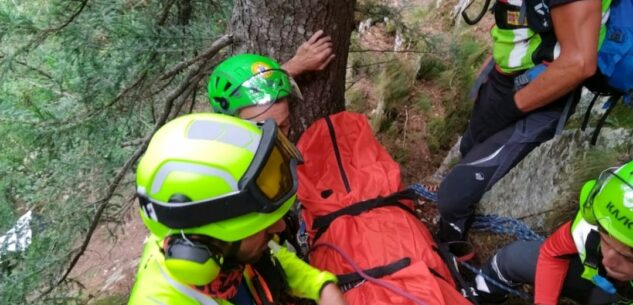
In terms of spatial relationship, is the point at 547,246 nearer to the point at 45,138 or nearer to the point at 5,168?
the point at 45,138

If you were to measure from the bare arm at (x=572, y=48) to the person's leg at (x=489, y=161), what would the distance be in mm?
225

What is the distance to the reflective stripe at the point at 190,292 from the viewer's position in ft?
5.56

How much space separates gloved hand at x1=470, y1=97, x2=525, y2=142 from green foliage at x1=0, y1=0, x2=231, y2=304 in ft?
5.64

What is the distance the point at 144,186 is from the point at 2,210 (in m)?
2.90

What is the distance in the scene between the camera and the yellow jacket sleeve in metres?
2.07

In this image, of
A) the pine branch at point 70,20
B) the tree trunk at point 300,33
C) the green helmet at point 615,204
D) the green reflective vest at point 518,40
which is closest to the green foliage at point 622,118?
the green reflective vest at point 518,40

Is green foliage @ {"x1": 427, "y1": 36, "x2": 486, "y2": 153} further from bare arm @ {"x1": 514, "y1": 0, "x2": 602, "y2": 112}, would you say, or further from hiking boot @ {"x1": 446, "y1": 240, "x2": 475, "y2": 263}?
bare arm @ {"x1": 514, "y1": 0, "x2": 602, "y2": 112}

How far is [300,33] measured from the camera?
9.35ft

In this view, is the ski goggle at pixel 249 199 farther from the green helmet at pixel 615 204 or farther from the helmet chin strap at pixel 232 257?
the green helmet at pixel 615 204

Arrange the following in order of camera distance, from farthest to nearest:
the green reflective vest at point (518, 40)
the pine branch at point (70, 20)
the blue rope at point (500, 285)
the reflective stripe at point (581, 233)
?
the pine branch at point (70, 20) → the blue rope at point (500, 285) → the green reflective vest at point (518, 40) → the reflective stripe at point (581, 233)

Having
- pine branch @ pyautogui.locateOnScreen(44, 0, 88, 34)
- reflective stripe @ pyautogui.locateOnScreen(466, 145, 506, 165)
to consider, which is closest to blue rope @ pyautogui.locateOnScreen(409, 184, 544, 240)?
reflective stripe @ pyautogui.locateOnScreen(466, 145, 506, 165)

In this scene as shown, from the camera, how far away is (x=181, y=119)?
Answer: 1644 mm

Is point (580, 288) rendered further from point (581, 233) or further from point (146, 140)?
point (146, 140)

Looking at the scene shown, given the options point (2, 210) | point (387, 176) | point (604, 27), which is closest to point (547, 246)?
point (387, 176)
